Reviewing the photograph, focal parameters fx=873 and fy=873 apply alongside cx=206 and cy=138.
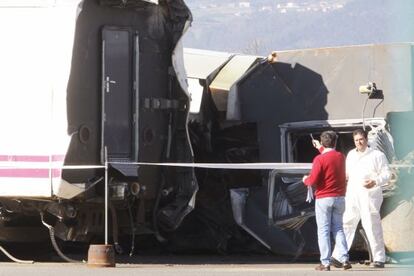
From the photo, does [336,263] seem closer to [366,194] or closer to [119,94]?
[366,194]

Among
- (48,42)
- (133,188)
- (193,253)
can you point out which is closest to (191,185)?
(133,188)

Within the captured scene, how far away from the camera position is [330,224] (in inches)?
408

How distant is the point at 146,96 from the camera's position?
11328mm

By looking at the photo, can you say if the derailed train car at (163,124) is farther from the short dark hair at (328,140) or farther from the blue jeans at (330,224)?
the blue jeans at (330,224)

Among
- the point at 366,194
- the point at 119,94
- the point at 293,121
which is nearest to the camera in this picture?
the point at 366,194

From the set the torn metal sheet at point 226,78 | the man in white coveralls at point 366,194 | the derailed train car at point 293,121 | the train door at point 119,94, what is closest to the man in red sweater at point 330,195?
the man in white coveralls at point 366,194

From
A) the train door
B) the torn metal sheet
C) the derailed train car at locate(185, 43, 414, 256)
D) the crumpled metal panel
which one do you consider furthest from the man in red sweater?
the crumpled metal panel

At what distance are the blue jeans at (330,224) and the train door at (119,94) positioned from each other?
2468mm

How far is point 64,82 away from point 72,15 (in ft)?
2.58

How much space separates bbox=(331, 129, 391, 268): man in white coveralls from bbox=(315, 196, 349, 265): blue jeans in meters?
0.15

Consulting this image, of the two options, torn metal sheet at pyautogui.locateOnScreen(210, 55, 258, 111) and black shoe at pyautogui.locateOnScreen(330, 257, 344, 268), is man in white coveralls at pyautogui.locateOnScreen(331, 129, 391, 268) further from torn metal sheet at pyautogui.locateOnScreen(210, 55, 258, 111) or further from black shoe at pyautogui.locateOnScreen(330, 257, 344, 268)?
torn metal sheet at pyautogui.locateOnScreen(210, 55, 258, 111)

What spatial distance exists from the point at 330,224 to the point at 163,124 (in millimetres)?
2676

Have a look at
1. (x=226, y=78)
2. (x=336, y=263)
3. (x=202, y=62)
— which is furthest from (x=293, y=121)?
(x=336, y=263)

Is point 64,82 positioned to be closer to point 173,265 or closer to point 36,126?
point 36,126
